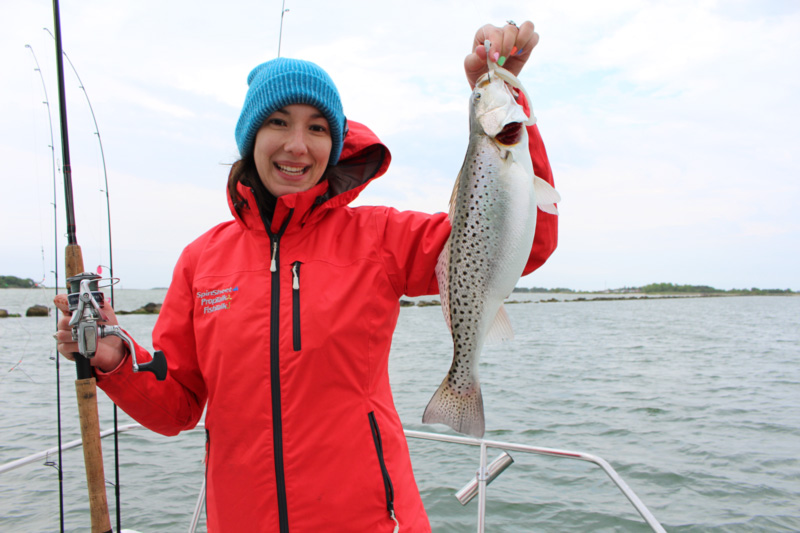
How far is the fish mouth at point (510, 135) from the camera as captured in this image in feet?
6.66

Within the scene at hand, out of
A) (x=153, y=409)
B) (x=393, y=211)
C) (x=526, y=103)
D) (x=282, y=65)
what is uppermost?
(x=282, y=65)

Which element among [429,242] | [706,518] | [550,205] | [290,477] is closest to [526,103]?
[550,205]

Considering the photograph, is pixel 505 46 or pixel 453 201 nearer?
pixel 505 46

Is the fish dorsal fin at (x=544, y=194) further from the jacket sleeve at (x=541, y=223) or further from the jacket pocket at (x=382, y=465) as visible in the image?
the jacket pocket at (x=382, y=465)

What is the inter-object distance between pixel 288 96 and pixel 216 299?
2.90ft

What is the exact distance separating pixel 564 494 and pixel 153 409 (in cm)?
726

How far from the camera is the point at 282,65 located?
89.6 inches

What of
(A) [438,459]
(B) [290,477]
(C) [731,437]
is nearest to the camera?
(B) [290,477]

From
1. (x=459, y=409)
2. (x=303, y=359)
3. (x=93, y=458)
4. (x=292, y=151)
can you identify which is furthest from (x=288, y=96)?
(x=93, y=458)

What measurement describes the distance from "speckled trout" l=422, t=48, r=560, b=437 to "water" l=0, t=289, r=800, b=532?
367 centimetres

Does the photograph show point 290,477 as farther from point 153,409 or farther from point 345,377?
A: point 153,409

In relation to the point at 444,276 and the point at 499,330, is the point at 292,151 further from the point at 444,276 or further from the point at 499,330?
the point at 499,330

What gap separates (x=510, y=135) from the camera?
2.04 metres

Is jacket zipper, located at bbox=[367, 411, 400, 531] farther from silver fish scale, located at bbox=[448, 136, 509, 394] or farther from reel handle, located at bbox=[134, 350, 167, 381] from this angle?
reel handle, located at bbox=[134, 350, 167, 381]
